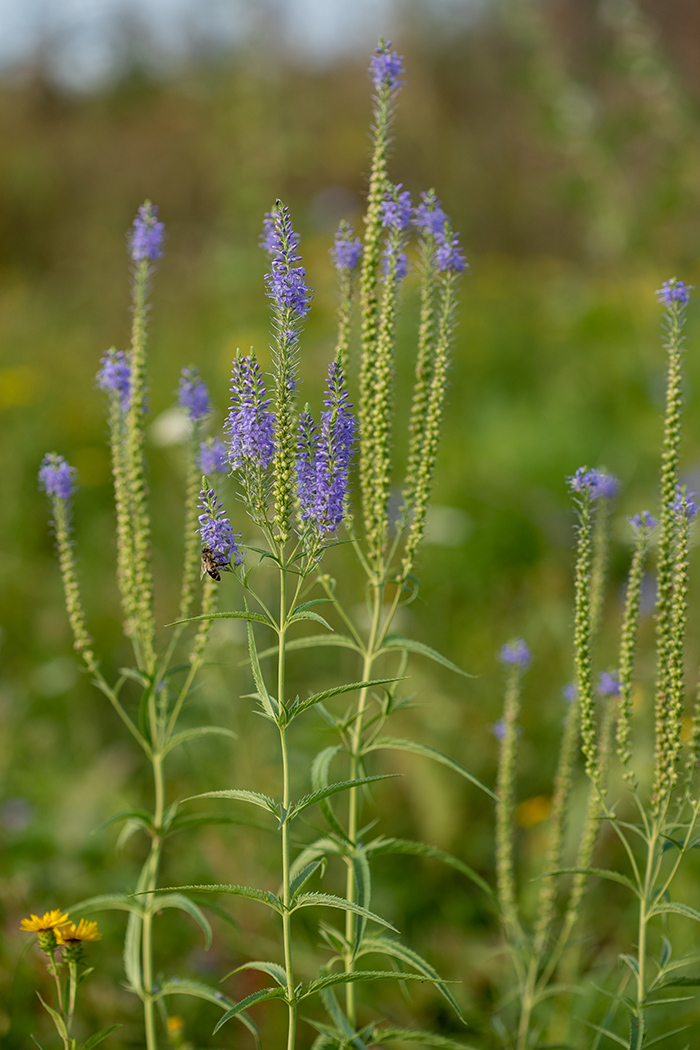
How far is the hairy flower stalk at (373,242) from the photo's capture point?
187 centimetres

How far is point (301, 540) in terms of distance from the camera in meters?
1.62

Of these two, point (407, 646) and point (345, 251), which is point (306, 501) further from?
point (345, 251)

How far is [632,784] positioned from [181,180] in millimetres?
Answer: 18720

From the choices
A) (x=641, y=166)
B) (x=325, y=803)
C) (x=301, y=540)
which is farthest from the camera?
(x=641, y=166)

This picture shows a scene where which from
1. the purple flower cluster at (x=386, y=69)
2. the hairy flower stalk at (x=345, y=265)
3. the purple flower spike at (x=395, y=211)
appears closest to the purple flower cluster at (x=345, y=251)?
the hairy flower stalk at (x=345, y=265)

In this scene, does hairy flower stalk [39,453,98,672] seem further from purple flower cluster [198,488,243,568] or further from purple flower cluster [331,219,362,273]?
purple flower cluster [331,219,362,273]

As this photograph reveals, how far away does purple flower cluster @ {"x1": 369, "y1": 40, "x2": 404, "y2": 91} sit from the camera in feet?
6.29

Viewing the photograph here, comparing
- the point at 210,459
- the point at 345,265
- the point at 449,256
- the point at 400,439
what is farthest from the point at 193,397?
the point at 400,439

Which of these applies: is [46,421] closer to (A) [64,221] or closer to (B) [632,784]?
(B) [632,784]

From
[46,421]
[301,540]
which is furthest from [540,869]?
[46,421]

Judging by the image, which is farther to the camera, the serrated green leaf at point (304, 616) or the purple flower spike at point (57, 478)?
the purple flower spike at point (57, 478)

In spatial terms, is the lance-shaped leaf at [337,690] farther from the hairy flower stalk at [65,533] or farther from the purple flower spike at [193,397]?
the purple flower spike at [193,397]

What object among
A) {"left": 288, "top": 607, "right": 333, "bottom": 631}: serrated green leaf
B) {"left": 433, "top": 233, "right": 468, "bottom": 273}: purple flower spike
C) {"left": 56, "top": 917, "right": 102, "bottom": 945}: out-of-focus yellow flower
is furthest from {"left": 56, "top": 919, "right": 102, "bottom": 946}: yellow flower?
{"left": 433, "top": 233, "right": 468, "bottom": 273}: purple flower spike

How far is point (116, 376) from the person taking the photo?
7.33 ft
